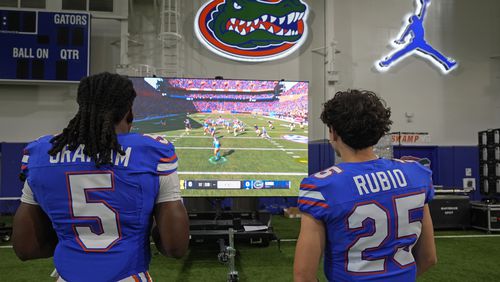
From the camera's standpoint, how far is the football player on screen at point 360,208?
108 centimetres

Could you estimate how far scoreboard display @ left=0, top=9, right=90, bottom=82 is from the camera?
7277mm

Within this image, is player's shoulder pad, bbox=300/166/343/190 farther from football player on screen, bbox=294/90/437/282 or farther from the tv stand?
the tv stand

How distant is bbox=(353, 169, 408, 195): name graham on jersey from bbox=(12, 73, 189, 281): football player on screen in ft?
1.77

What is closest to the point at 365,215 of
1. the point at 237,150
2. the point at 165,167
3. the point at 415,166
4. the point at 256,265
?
the point at 415,166

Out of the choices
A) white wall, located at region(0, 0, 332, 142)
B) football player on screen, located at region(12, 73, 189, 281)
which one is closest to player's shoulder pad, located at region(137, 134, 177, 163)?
football player on screen, located at region(12, 73, 189, 281)

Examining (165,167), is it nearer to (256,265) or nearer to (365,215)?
(365,215)

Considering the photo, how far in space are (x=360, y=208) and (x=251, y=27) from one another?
8.32 m

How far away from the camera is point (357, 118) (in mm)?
1142

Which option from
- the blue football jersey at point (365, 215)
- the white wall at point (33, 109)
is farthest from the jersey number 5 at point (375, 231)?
the white wall at point (33, 109)

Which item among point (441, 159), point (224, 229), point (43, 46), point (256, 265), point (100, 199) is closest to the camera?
point (100, 199)

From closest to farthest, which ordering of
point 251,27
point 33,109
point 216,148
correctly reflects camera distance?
point 216,148 < point 33,109 < point 251,27

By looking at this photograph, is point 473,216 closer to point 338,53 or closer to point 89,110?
point 338,53

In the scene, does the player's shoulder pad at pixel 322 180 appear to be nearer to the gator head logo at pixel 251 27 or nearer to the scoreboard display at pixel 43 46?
the scoreboard display at pixel 43 46

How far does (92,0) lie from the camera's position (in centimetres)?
842
